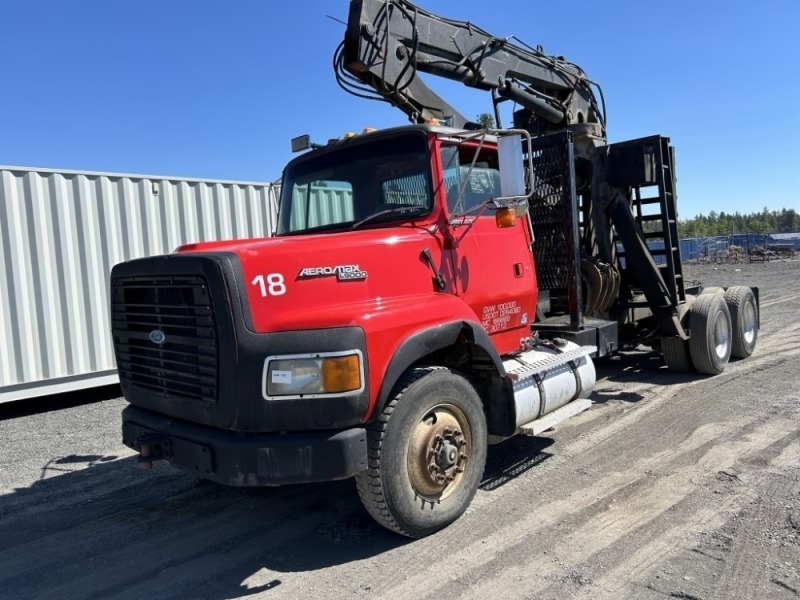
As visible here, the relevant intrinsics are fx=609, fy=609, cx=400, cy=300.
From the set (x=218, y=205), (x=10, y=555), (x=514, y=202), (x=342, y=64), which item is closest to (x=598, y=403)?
(x=514, y=202)

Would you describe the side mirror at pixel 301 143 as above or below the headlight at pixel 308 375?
above

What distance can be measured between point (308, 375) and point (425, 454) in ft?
3.16

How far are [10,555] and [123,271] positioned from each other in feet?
6.49

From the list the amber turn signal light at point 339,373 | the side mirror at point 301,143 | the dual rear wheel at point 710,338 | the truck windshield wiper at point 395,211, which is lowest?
the dual rear wheel at point 710,338

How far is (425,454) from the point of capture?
3.71 meters

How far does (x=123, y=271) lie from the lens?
3.95 metres

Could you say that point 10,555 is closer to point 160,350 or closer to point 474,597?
point 160,350

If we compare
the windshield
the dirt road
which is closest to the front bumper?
the dirt road

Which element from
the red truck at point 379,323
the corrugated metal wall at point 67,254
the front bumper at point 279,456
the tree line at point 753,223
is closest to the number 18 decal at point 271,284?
the red truck at point 379,323

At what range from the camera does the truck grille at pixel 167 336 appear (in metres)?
3.35

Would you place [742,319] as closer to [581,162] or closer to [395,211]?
[581,162]

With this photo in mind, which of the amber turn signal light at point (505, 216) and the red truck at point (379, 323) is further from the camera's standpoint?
the amber turn signal light at point (505, 216)

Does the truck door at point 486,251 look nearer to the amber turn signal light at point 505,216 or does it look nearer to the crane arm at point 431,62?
the amber turn signal light at point 505,216

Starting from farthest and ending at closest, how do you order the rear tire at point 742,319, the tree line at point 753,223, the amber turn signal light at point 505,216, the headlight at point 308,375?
the tree line at point 753,223 → the rear tire at point 742,319 → the amber turn signal light at point 505,216 → the headlight at point 308,375
